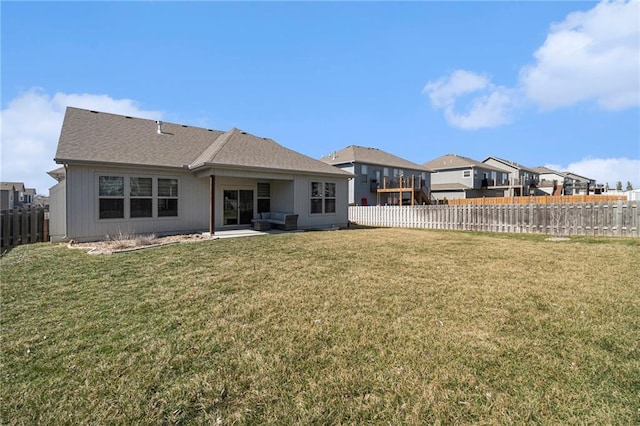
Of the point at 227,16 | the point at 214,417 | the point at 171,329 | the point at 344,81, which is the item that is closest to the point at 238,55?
the point at 227,16

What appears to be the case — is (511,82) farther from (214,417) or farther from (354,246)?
(214,417)

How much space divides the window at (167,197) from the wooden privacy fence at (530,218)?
13407 millimetres

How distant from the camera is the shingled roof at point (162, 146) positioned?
11578 millimetres

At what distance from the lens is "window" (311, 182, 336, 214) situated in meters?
16.2

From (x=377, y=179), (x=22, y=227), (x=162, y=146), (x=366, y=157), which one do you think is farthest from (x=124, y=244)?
(x=377, y=179)

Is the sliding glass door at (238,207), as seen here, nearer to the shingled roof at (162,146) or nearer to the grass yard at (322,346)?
the shingled roof at (162,146)

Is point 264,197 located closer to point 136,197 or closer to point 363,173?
point 136,197

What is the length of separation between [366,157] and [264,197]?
1873 cm

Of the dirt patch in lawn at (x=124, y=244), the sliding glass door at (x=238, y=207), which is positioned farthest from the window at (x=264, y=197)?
the dirt patch in lawn at (x=124, y=244)

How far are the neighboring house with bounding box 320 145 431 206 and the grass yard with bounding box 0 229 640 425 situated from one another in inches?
960

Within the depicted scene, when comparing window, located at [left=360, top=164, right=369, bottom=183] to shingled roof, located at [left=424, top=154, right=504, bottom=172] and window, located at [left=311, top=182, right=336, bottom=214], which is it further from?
shingled roof, located at [left=424, top=154, right=504, bottom=172]

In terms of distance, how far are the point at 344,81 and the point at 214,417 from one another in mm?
16817

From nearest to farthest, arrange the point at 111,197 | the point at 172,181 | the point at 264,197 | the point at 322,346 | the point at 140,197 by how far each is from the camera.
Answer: the point at 322,346 → the point at 111,197 → the point at 140,197 → the point at 172,181 → the point at 264,197

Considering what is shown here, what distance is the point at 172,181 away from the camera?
13.1 m
